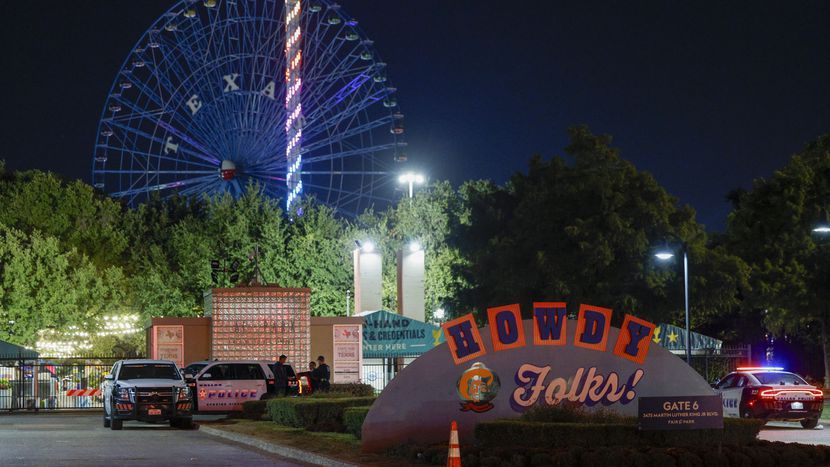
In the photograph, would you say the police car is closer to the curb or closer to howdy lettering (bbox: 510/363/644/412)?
howdy lettering (bbox: 510/363/644/412)

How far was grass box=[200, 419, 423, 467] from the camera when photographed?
2009 centimetres

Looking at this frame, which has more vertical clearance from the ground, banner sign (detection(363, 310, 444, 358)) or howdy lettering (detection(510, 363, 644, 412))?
banner sign (detection(363, 310, 444, 358))

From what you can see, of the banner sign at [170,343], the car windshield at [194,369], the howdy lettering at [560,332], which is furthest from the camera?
the banner sign at [170,343]

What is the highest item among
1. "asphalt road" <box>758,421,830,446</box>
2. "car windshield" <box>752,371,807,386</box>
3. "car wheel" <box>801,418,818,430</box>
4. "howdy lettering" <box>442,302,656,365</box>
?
"howdy lettering" <box>442,302,656,365</box>

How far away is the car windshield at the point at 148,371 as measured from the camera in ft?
108

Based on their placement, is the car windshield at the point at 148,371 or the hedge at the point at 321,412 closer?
the hedge at the point at 321,412

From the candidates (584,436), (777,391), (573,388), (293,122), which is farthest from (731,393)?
(293,122)

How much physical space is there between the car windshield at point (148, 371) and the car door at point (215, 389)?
2414mm

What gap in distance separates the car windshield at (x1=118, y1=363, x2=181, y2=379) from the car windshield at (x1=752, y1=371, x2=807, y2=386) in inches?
588

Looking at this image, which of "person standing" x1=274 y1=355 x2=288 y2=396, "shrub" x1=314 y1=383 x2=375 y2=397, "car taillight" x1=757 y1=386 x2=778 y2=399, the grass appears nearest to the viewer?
the grass

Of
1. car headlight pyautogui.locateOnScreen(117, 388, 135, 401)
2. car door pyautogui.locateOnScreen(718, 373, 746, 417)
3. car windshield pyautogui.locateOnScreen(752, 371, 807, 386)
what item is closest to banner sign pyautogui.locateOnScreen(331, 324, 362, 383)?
car headlight pyautogui.locateOnScreen(117, 388, 135, 401)

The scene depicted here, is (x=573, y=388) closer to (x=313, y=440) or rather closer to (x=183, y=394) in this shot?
(x=313, y=440)

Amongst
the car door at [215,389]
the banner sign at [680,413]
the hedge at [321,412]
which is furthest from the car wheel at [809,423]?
the car door at [215,389]

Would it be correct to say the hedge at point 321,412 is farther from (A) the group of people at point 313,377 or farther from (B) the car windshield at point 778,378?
(B) the car windshield at point 778,378
